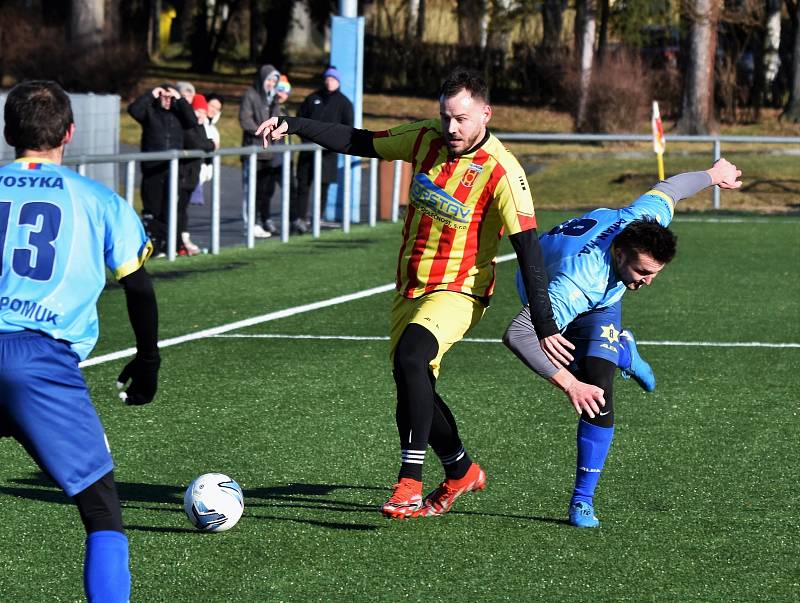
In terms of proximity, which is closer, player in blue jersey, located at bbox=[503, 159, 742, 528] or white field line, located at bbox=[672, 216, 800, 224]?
player in blue jersey, located at bbox=[503, 159, 742, 528]

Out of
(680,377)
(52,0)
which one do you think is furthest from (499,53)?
(680,377)

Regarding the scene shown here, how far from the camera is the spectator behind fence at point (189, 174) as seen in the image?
15.8 m

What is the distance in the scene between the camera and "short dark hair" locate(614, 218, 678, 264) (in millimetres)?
5926

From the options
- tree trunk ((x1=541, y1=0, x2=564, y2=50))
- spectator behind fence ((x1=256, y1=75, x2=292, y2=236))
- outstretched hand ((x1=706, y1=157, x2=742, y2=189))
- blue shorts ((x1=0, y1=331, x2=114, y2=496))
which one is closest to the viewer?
blue shorts ((x1=0, y1=331, x2=114, y2=496))

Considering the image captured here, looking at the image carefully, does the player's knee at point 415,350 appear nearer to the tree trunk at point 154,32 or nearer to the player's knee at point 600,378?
the player's knee at point 600,378

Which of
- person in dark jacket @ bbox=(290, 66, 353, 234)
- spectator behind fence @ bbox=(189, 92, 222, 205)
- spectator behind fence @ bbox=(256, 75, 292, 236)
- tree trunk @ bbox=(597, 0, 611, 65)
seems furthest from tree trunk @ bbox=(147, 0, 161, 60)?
spectator behind fence @ bbox=(189, 92, 222, 205)

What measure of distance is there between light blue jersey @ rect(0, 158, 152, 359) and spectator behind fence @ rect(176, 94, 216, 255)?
11398mm

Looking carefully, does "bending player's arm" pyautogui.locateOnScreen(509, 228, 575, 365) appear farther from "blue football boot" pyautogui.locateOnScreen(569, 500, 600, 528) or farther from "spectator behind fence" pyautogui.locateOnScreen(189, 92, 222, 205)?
"spectator behind fence" pyautogui.locateOnScreen(189, 92, 222, 205)

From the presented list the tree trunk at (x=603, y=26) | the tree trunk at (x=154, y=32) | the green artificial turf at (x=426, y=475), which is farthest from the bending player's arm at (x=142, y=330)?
the tree trunk at (x=154, y=32)

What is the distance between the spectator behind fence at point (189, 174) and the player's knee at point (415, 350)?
32.3ft


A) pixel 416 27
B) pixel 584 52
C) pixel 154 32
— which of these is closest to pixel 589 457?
pixel 584 52

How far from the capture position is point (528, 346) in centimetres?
592

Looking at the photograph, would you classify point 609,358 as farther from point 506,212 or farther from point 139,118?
point 139,118

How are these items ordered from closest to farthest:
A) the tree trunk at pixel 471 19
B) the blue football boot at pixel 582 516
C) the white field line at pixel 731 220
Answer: the blue football boot at pixel 582 516, the white field line at pixel 731 220, the tree trunk at pixel 471 19
